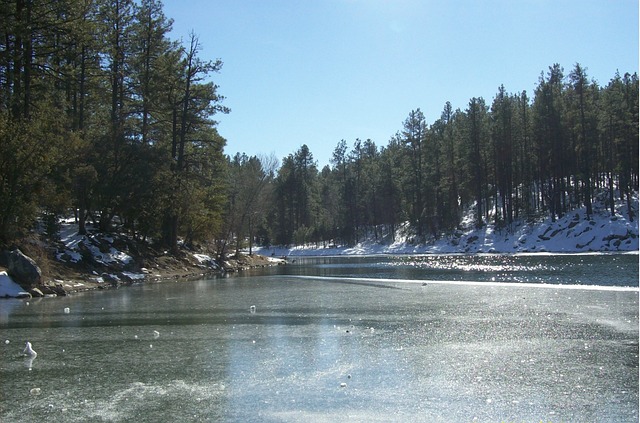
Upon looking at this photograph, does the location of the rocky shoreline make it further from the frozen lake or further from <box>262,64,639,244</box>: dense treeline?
<box>262,64,639,244</box>: dense treeline

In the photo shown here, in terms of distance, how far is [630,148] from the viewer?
2313 inches

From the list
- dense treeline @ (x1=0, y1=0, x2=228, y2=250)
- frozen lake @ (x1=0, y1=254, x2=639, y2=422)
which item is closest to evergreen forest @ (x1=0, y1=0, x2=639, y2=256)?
dense treeline @ (x1=0, y1=0, x2=228, y2=250)

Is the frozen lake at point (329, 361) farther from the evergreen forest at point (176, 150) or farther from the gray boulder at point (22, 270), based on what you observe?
the evergreen forest at point (176, 150)

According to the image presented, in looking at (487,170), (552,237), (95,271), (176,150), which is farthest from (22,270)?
(487,170)

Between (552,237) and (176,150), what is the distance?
41421 millimetres

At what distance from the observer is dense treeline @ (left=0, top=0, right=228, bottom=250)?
Answer: 2245 cm

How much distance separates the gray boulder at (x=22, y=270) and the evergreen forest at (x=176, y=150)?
1.84m

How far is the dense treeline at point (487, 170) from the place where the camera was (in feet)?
202

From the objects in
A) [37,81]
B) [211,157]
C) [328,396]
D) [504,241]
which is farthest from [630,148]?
[328,396]

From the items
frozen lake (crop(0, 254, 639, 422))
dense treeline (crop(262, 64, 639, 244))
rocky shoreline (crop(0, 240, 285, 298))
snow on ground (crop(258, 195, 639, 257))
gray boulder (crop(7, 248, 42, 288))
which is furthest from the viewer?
dense treeline (crop(262, 64, 639, 244))

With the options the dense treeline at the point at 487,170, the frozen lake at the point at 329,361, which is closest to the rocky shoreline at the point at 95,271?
the frozen lake at the point at 329,361

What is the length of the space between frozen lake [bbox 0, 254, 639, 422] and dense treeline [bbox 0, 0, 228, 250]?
7.89 m

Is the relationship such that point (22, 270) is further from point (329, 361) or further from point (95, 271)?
point (329, 361)

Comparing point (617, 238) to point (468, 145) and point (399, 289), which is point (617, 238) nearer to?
point (468, 145)
